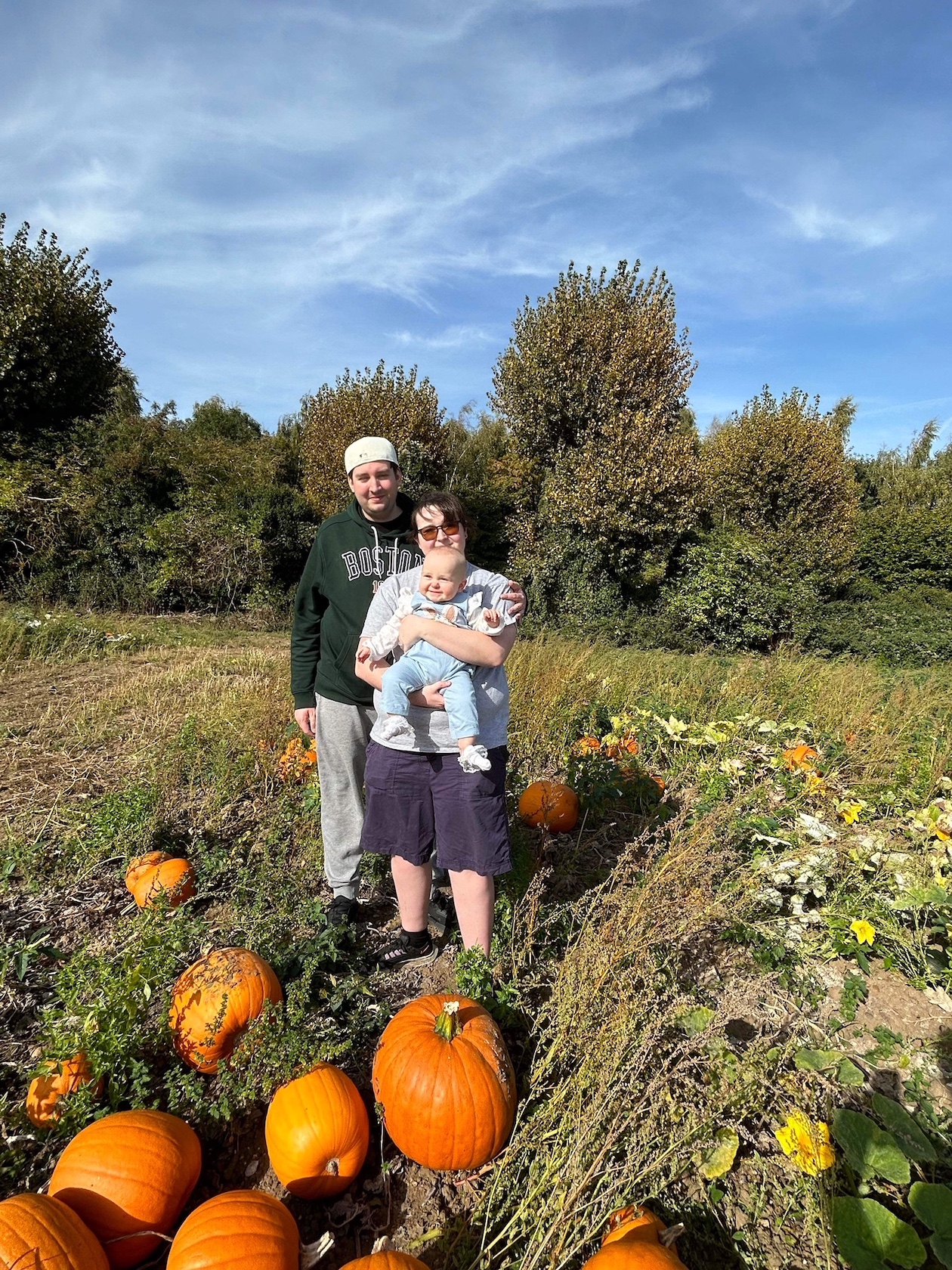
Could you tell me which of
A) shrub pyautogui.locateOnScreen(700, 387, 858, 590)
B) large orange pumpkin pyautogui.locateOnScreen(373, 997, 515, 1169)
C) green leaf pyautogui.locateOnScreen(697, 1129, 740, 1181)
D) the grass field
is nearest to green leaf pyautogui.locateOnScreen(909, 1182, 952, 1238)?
the grass field

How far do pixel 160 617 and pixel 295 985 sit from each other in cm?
1011

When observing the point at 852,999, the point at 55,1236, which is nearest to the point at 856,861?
the point at 852,999

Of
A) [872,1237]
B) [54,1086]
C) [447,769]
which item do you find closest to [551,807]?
[447,769]

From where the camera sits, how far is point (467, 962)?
2.09 metres

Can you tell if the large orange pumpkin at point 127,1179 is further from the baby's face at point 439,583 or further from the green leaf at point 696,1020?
the baby's face at point 439,583

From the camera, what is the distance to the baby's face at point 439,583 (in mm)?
2014

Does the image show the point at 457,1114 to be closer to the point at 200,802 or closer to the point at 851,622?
the point at 200,802

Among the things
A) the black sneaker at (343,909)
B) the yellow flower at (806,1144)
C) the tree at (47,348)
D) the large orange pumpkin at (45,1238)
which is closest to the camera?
the large orange pumpkin at (45,1238)

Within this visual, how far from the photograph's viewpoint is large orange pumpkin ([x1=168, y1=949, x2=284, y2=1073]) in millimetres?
1861

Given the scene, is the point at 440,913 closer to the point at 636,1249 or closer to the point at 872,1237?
the point at 636,1249

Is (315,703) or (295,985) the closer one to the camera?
(295,985)

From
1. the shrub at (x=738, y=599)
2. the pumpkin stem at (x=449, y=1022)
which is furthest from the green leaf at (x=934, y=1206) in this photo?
the shrub at (x=738, y=599)

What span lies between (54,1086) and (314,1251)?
861mm

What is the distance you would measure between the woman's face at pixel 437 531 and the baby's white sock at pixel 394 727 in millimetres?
555
